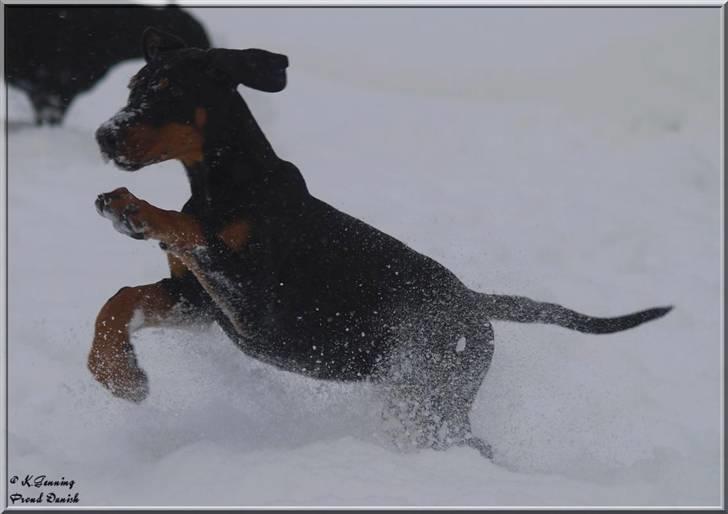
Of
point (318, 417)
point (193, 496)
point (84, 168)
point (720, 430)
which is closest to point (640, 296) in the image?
point (720, 430)

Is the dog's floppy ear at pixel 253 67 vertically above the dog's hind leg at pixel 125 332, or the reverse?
the dog's floppy ear at pixel 253 67

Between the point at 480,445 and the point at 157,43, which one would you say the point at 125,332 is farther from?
the point at 480,445

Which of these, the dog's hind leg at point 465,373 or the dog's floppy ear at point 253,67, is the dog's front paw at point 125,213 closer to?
the dog's floppy ear at point 253,67

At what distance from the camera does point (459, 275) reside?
16.5ft

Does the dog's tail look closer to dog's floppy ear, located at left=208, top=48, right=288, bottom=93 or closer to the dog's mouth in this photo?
dog's floppy ear, located at left=208, top=48, right=288, bottom=93

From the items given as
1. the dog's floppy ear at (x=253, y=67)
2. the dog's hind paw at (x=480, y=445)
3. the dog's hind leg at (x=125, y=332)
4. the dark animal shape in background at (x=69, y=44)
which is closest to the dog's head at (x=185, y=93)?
the dog's floppy ear at (x=253, y=67)

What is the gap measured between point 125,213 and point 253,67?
0.65m

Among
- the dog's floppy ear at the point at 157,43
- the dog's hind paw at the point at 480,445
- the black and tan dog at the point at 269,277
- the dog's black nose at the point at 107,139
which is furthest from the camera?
the dog's hind paw at the point at 480,445

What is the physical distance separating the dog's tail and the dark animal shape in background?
5.07 m

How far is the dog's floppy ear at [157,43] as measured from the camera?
3.23 meters

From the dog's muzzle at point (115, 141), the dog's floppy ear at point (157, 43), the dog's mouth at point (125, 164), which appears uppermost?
the dog's floppy ear at point (157, 43)

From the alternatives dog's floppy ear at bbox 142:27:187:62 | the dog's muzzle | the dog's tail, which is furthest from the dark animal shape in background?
the dog's muzzle

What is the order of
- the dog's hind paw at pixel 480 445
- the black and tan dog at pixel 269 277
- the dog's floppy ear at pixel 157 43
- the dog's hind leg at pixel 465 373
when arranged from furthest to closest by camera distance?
the dog's hind leg at pixel 465 373, the dog's hind paw at pixel 480 445, the dog's floppy ear at pixel 157 43, the black and tan dog at pixel 269 277

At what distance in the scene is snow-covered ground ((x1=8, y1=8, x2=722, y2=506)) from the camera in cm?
295
